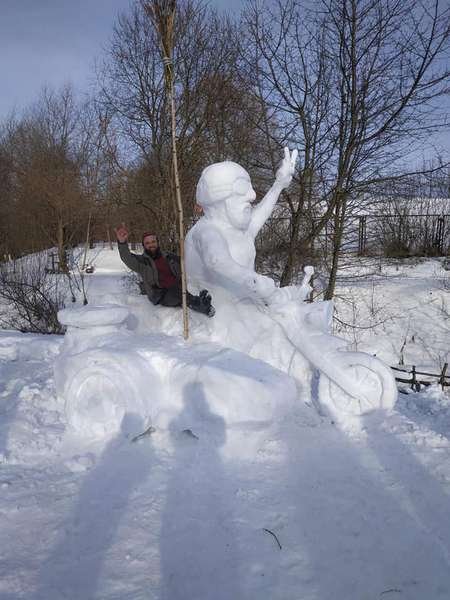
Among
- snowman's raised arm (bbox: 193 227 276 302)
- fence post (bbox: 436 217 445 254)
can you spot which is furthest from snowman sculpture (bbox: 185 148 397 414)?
fence post (bbox: 436 217 445 254)

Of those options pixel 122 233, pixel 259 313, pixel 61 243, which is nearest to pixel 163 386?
pixel 259 313

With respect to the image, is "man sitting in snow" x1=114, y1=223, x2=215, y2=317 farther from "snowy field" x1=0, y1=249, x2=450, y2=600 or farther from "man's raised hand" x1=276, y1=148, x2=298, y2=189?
"man's raised hand" x1=276, y1=148, x2=298, y2=189

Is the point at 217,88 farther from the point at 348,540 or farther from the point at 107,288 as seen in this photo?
the point at 348,540

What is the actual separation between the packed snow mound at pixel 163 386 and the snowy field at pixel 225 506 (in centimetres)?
3

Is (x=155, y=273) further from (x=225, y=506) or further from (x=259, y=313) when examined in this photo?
(x=225, y=506)

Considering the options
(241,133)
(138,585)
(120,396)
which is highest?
(241,133)

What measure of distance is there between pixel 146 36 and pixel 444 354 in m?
9.71

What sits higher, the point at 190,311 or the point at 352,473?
the point at 190,311

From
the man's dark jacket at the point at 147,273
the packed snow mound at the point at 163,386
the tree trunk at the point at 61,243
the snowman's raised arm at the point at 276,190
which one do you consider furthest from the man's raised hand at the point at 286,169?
the tree trunk at the point at 61,243

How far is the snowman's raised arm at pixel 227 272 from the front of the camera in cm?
307

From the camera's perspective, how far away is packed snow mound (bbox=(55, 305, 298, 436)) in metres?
2.78

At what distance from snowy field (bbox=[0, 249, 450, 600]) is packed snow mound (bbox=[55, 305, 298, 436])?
3cm

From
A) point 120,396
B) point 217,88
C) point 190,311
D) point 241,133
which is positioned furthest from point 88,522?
point 217,88

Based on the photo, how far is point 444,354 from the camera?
30.1 feet
